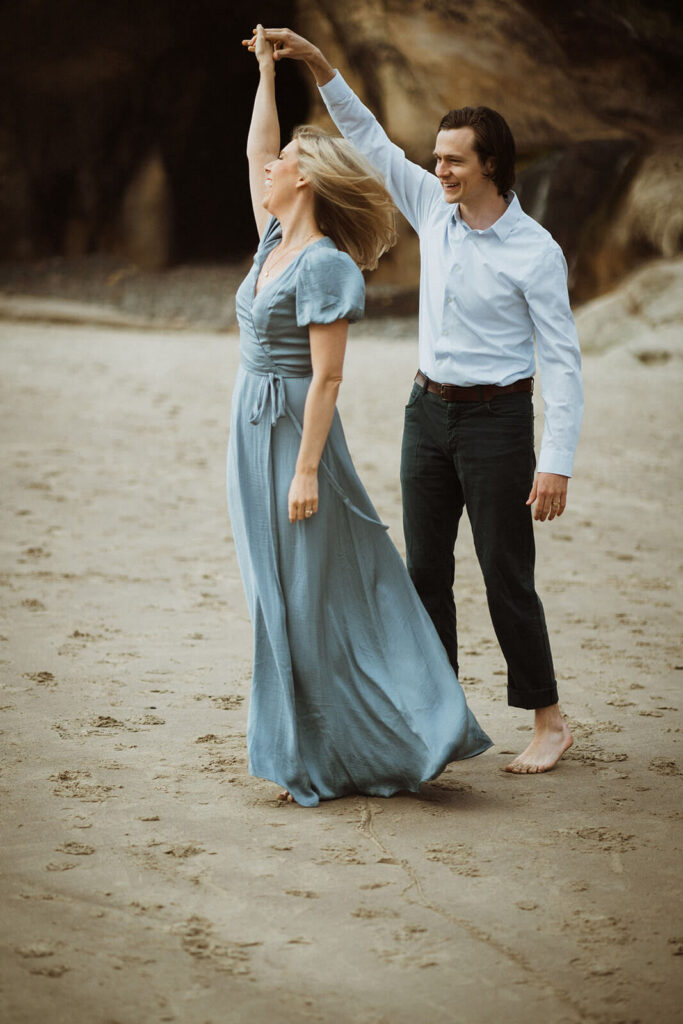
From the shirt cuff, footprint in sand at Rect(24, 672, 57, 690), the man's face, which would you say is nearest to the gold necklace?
the man's face

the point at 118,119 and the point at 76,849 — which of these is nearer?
the point at 76,849

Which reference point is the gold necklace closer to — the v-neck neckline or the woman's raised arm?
the v-neck neckline

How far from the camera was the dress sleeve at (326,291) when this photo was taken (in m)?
2.80

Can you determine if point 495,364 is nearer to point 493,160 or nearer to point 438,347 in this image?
point 438,347

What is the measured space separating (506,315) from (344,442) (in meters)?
0.54

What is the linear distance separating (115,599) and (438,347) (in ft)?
7.80

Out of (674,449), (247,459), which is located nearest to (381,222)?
(247,459)

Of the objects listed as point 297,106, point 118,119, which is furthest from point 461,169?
point 297,106

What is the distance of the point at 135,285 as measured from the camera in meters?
16.1

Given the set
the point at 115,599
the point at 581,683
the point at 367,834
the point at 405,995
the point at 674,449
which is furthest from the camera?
the point at 674,449

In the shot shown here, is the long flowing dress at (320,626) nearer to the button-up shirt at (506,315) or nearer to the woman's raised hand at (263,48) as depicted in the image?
the button-up shirt at (506,315)

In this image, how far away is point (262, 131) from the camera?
3.15 metres

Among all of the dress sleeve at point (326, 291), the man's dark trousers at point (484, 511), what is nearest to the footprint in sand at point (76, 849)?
the man's dark trousers at point (484, 511)

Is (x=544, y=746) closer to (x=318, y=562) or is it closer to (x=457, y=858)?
(x=457, y=858)
